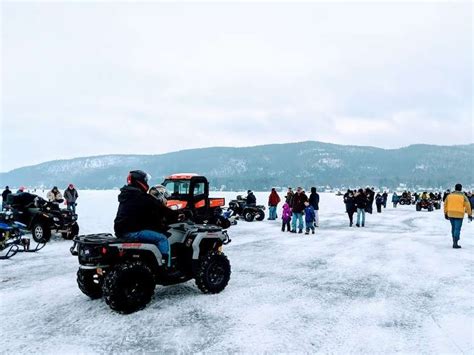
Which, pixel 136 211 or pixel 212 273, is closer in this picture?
pixel 136 211

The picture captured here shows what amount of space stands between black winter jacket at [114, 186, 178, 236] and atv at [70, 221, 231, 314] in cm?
21

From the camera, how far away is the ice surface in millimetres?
4375

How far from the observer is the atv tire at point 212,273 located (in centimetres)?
625

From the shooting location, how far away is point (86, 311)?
5.48 meters

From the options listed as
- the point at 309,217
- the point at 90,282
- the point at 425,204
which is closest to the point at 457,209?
the point at 309,217

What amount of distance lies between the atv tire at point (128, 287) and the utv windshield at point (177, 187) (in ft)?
32.7

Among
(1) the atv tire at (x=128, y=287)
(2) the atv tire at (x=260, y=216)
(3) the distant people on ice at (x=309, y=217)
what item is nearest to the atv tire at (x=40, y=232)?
(1) the atv tire at (x=128, y=287)

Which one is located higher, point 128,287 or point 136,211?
point 136,211

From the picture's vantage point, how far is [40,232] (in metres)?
12.2

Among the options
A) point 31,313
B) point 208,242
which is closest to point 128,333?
point 31,313

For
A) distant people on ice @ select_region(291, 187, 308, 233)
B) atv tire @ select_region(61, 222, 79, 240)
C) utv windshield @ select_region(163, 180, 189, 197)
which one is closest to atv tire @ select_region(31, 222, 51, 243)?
atv tire @ select_region(61, 222, 79, 240)

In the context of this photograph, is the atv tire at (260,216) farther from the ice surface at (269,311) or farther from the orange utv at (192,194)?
the ice surface at (269,311)

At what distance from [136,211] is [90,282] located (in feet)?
4.60

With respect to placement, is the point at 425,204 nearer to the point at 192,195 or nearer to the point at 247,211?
the point at 247,211
